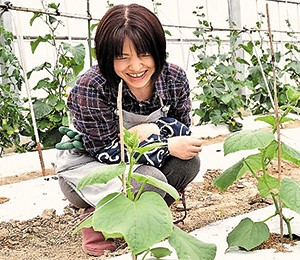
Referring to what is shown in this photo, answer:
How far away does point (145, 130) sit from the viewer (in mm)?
1203

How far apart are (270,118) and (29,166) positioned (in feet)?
5.33

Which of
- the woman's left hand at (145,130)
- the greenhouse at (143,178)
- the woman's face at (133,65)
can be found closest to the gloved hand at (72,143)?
the greenhouse at (143,178)

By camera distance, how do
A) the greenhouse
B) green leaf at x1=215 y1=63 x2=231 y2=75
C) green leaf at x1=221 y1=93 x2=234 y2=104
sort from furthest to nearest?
1. green leaf at x1=215 y1=63 x2=231 y2=75
2. green leaf at x1=221 y1=93 x2=234 y2=104
3. the greenhouse

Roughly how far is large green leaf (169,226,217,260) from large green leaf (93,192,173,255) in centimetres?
9

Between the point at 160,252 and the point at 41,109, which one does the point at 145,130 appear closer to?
the point at 160,252

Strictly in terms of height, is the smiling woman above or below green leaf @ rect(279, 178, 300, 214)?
above

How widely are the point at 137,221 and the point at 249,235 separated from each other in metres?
0.42

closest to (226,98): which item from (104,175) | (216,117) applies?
(216,117)

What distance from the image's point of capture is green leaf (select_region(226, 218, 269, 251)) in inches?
33.2

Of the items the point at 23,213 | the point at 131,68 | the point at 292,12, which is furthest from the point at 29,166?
the point at 292,12

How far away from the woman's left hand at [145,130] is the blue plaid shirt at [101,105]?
73mm

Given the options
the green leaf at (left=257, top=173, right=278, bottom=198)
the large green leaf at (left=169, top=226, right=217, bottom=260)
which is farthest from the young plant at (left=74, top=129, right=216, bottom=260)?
the green leaf at (left=257, top=173, right=278, bottom=198)

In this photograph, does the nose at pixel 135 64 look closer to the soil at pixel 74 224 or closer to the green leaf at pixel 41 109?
the soil at pixel 74 224

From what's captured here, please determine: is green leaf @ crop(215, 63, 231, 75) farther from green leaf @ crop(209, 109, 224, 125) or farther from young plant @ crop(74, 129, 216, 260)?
young plant @ crop(74, 129, 216, 260)
